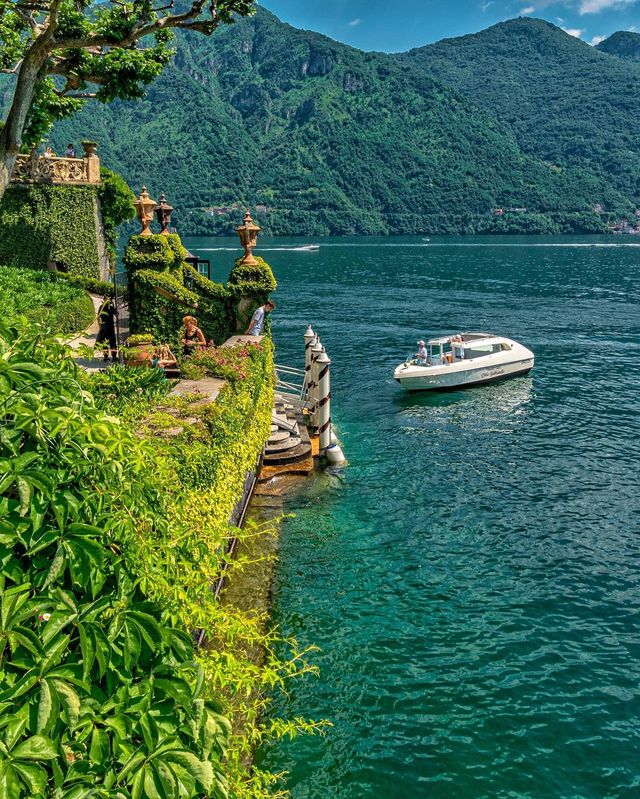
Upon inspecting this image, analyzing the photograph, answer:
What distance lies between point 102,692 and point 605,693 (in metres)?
9.25

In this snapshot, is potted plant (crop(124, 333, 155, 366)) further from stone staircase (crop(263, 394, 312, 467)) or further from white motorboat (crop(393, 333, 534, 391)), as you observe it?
white motorboat (crop(393, 333, 534, 391))

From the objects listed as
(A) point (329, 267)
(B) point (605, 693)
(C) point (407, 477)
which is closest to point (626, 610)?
(B) point (605, 693)

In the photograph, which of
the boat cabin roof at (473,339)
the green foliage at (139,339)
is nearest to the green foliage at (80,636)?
the green foliage at (139,339)

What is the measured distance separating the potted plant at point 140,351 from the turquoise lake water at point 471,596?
4.94m

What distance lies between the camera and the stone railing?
32.5 meters

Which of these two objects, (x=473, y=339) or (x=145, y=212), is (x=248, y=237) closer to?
(x=145, y=212)

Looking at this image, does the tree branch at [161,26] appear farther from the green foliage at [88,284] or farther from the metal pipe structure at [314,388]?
the green foliage at [88,284]

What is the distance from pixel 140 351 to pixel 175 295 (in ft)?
12.9

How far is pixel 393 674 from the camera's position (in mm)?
9977

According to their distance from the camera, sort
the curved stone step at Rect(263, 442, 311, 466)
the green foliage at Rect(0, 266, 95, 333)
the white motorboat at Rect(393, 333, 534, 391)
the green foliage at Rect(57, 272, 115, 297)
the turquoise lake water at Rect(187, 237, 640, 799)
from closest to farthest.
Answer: the turquoise lake water at Rect(187, 237, 640, 799) < the curved stone step at Rect(263, 442, 311, 466) < the green foliage at Rect(0, 266, 95, 333) < the white motorboat at Rect(393, 333, 534, 391) < the green foliage at Rect(57, 272, 115, 297)

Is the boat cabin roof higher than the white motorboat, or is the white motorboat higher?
the boat cabin roof

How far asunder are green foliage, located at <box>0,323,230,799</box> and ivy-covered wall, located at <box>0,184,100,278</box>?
110 ft

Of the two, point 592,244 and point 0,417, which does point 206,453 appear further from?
point 592,244

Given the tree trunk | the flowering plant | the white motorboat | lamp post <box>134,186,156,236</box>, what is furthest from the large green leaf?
the white motorboat
